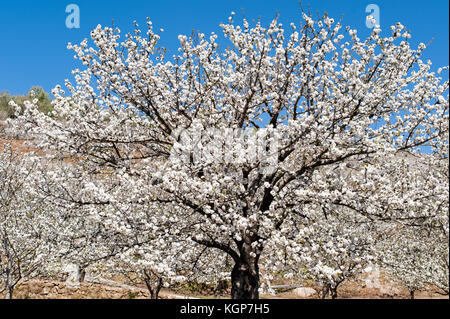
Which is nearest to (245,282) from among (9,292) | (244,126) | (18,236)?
(244,126)

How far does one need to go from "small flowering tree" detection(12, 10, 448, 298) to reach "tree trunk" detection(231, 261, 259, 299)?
0.04 meters

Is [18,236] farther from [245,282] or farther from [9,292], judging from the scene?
[245,282]

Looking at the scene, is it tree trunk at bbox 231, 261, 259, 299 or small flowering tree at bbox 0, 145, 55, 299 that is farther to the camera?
small flowering tree at bbox 0, 145, 55, 299

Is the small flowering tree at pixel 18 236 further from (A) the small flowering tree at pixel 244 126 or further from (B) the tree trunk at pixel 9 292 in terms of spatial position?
(A) the small flowering tree at pixel 244 126

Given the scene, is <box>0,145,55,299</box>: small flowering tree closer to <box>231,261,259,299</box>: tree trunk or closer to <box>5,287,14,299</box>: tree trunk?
<box>5,287,14,299</box>: tree trunk

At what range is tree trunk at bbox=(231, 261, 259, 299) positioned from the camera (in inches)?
368

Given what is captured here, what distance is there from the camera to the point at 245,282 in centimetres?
941

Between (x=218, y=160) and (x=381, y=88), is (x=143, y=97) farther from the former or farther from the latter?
(x=381, y=88)

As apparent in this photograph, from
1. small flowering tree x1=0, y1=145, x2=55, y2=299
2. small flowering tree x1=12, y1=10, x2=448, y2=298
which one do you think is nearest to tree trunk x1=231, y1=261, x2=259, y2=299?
small flowering tree x1=12, y1=10, x2=448, y2=298

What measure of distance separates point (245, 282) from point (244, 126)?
443 cm

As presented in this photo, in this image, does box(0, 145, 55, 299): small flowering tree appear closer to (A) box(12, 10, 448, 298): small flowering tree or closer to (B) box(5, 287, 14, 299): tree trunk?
(B) box(5, 287, 14, 299): tree trunk

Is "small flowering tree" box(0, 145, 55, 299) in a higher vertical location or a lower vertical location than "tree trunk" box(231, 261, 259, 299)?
higher

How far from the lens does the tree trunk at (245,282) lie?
30.6 ft

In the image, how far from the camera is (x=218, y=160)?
26.7 ft
